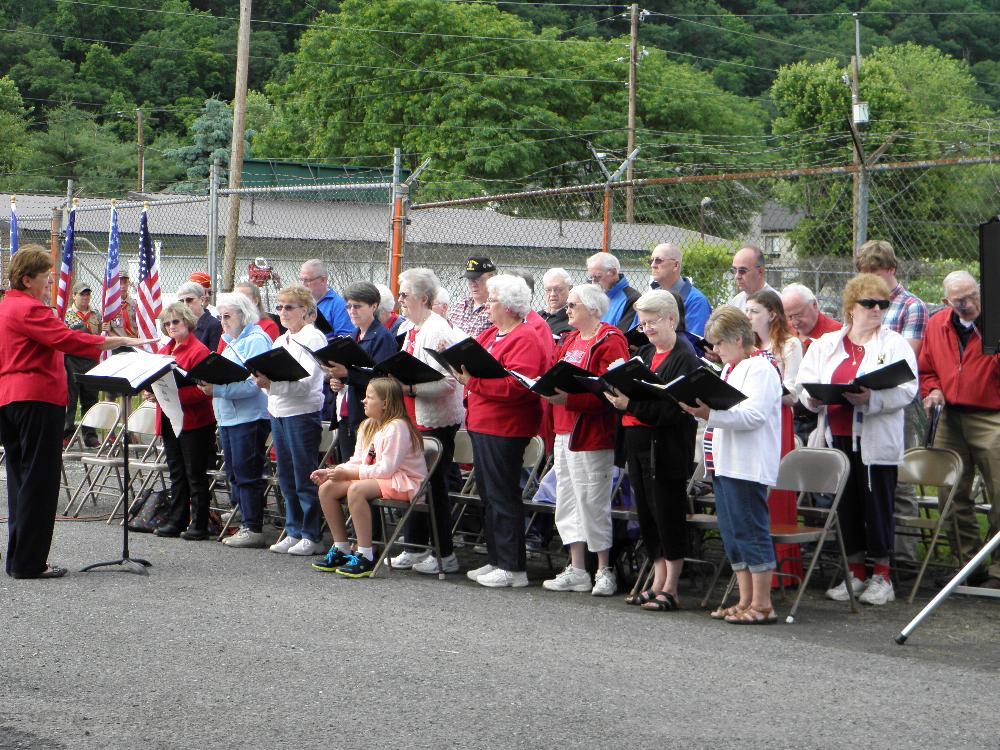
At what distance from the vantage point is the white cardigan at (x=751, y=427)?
6.96m

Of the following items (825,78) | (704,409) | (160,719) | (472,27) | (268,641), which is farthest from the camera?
(472,27)

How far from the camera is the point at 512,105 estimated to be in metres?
56.3

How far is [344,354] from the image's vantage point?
341 inches

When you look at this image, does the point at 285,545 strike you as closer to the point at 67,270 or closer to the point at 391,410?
the point at 391,410

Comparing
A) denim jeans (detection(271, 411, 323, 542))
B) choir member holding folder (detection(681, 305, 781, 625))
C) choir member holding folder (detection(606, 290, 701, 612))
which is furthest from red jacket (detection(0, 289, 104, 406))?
choir member holding folder (detection(681, 305, 781, 625))

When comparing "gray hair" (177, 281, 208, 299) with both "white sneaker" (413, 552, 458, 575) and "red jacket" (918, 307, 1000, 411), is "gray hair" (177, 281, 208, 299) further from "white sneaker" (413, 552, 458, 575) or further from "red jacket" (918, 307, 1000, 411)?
"red jacket" (918, 307, 1000, 411)

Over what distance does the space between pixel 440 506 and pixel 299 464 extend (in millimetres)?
1218

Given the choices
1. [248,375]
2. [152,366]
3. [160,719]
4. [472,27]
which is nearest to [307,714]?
[160,719]

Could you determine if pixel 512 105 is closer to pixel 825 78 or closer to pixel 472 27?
pixel 472 27

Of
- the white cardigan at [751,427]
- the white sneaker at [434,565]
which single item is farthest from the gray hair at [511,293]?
the white sneaker at [434,565]

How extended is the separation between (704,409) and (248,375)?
368 cm

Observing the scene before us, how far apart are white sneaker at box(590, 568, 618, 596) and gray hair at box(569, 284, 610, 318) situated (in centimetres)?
154

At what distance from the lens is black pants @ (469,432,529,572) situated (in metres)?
8.22

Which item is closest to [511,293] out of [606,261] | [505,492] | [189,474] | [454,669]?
[505,492]
